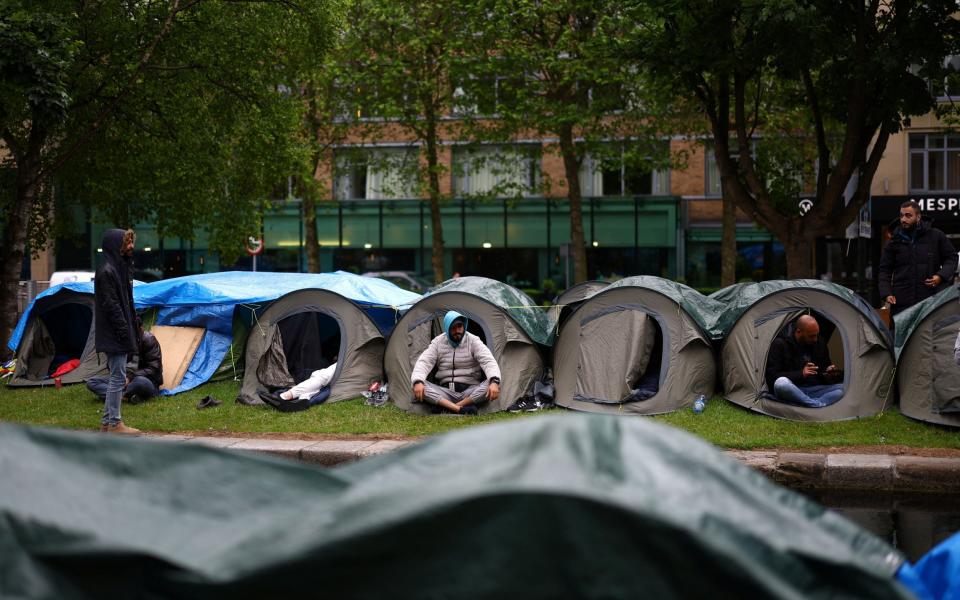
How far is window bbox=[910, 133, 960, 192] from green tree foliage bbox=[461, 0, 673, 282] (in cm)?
986

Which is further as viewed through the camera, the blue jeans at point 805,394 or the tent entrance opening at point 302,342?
Result: the tent entrance opening at point 302,342

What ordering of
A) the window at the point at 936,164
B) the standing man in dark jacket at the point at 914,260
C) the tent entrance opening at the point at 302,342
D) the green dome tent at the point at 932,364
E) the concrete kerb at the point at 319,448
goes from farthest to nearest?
the window at the point at 936,164 → the tent entrance opening at the point at 302,342 → the standing man in dark jacket at the point at 914,260 → the green dome tent at the point at 932,364 → the concrete kerb at the point at 319,448

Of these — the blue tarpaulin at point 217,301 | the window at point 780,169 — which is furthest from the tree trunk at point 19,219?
the window at point 780,169

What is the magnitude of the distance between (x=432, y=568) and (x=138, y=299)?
1311 cm

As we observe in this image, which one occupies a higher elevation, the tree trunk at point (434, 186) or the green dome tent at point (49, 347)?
the tree trunk at point (434, 186)

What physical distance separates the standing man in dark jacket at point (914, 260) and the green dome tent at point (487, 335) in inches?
165

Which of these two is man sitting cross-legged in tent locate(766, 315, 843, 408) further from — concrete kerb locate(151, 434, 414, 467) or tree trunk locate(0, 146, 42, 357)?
tree trunk locate(0, 146, 42, 357)

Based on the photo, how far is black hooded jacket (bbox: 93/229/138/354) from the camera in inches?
399

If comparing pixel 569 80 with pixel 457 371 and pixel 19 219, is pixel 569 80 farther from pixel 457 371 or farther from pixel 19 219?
pixel 457 371

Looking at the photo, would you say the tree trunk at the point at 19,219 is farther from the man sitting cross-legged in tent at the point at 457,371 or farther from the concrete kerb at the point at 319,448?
the man sitting cross-legged in tent at the point at 457,371

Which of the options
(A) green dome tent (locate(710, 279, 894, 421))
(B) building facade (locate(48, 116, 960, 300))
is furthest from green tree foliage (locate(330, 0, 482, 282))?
(A) green dome tent (locate(710, 279, 894, 421))

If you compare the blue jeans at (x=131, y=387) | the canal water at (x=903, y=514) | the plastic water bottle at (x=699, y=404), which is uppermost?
the blue jeans at (x=131, y=387)

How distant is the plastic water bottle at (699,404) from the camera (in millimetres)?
10938

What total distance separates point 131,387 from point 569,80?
14.3 metres
